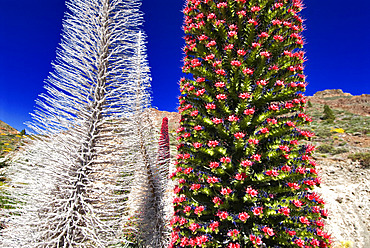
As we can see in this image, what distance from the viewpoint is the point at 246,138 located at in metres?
3.18

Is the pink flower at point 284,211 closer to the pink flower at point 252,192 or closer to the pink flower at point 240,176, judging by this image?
the pink flower at point 252,192

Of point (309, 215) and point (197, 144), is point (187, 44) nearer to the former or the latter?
point (197, 144)

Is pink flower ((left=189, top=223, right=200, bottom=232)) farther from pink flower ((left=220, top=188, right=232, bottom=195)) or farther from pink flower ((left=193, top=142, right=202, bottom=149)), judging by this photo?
pink flower ((left=193, top=142, right=202, bottom=149))

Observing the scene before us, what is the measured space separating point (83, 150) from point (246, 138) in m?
2.38

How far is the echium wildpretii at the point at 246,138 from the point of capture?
9.69 feet

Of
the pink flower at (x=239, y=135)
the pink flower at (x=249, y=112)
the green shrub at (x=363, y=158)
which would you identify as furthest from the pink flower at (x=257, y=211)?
the green shrub at (x=363, y=158)

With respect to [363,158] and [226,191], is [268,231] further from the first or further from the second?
[363,158]

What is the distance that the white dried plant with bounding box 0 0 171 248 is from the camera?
155cm

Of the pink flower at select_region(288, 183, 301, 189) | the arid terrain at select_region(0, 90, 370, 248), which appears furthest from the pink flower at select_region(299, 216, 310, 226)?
the arid terrain at select_region(0, 90, 370, 248)

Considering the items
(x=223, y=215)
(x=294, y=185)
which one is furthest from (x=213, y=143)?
(x=294, y=185)

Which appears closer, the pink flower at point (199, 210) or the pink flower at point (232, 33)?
the pink flower at point (199, 210)

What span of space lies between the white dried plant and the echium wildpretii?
5.70 ft

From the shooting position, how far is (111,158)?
174 centimetres

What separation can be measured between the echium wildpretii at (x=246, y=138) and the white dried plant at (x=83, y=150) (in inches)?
68.3
